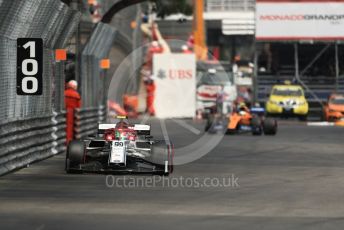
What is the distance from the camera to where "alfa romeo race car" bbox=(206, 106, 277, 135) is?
3119cm

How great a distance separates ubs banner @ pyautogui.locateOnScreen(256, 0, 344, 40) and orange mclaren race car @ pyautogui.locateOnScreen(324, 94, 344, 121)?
4108 mm

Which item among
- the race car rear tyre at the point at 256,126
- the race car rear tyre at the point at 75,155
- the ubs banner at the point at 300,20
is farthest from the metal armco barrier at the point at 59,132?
the ubs banner at the point at 300,20

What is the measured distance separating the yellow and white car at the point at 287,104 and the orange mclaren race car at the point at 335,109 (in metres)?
1.15

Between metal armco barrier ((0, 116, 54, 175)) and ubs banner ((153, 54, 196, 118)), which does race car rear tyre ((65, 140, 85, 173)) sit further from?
ubs banner ((153, 54, 196, 118))

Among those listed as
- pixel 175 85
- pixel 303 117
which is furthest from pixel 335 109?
pixel 175 85

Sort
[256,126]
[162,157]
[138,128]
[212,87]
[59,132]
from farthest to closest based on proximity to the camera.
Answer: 1. [212,87]
2. [256,126]
3. [59,132]
4. [138,128]
5. [162,157]

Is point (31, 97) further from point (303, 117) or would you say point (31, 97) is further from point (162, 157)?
point (303, 117)

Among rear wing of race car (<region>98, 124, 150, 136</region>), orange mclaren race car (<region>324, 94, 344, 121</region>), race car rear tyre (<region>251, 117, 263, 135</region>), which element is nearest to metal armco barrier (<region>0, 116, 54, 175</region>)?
rear wing of race car (<region>98, 124, 150, 136</region>)

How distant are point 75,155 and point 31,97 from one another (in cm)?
353

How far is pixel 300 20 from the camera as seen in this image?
4719cm

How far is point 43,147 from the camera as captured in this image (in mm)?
20156

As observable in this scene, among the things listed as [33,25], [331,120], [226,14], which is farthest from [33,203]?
[226,14]

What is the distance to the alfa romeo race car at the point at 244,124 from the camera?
3119 centimetres

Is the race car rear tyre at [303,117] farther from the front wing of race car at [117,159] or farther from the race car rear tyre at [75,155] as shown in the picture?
the race car rear tyre at [75,155]
